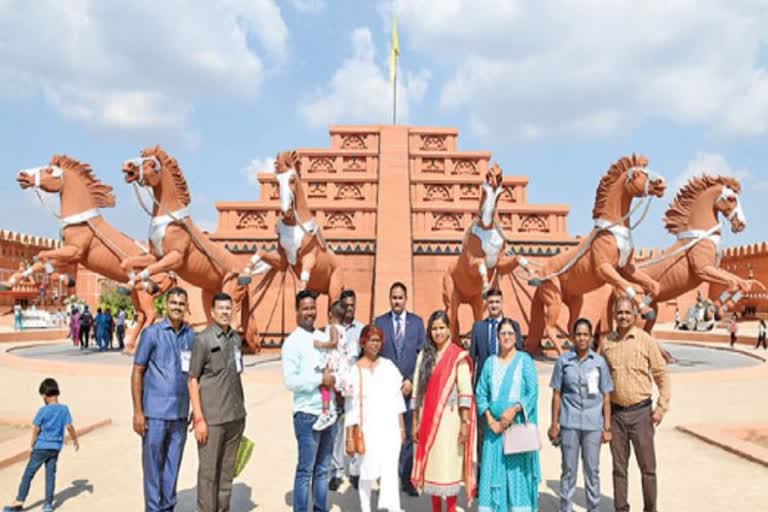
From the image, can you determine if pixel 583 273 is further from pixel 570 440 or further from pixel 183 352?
pixel 183 352

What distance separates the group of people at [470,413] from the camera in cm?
427

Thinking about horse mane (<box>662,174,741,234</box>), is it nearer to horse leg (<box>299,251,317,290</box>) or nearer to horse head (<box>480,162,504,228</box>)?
horse head (<box>480,162,504,228</box>)

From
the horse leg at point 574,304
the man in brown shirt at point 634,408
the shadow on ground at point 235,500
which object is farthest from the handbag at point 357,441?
the horse leg at point 574,304

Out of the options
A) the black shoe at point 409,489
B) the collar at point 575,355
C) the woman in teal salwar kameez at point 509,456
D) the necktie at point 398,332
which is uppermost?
the necktie at point 398,332

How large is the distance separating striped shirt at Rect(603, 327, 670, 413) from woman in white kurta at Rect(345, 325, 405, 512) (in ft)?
5.48

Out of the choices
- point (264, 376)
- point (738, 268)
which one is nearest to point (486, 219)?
point (264, 376)

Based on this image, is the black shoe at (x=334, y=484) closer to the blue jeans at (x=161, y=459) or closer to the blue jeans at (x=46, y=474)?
the blue jeans at (x=161, y=459)

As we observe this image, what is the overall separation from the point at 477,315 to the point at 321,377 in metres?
9.01

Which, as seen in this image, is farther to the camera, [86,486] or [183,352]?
[86,486]

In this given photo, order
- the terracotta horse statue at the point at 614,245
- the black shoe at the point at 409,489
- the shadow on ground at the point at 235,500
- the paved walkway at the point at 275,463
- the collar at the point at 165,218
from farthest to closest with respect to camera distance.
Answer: the collar at the point at 165,218 → the terracotta horse statue at the point at 614,245 → the black shoe at the point at 409,489 → the paved walkway at the point at 275,463 → the shadow on ground at the point at 235,500

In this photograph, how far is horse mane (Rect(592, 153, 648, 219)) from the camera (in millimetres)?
11438

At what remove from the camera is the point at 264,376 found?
35.7 ft

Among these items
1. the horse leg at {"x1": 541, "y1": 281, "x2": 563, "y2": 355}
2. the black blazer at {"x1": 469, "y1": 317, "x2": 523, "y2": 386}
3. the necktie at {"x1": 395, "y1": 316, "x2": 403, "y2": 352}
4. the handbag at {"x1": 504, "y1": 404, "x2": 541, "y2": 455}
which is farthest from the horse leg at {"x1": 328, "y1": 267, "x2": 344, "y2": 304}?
the handbag at {"x1": 504, "y1": 404, "x2": 541, "y2": 455}

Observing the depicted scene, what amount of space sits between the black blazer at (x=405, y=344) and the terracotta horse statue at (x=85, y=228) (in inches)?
352
